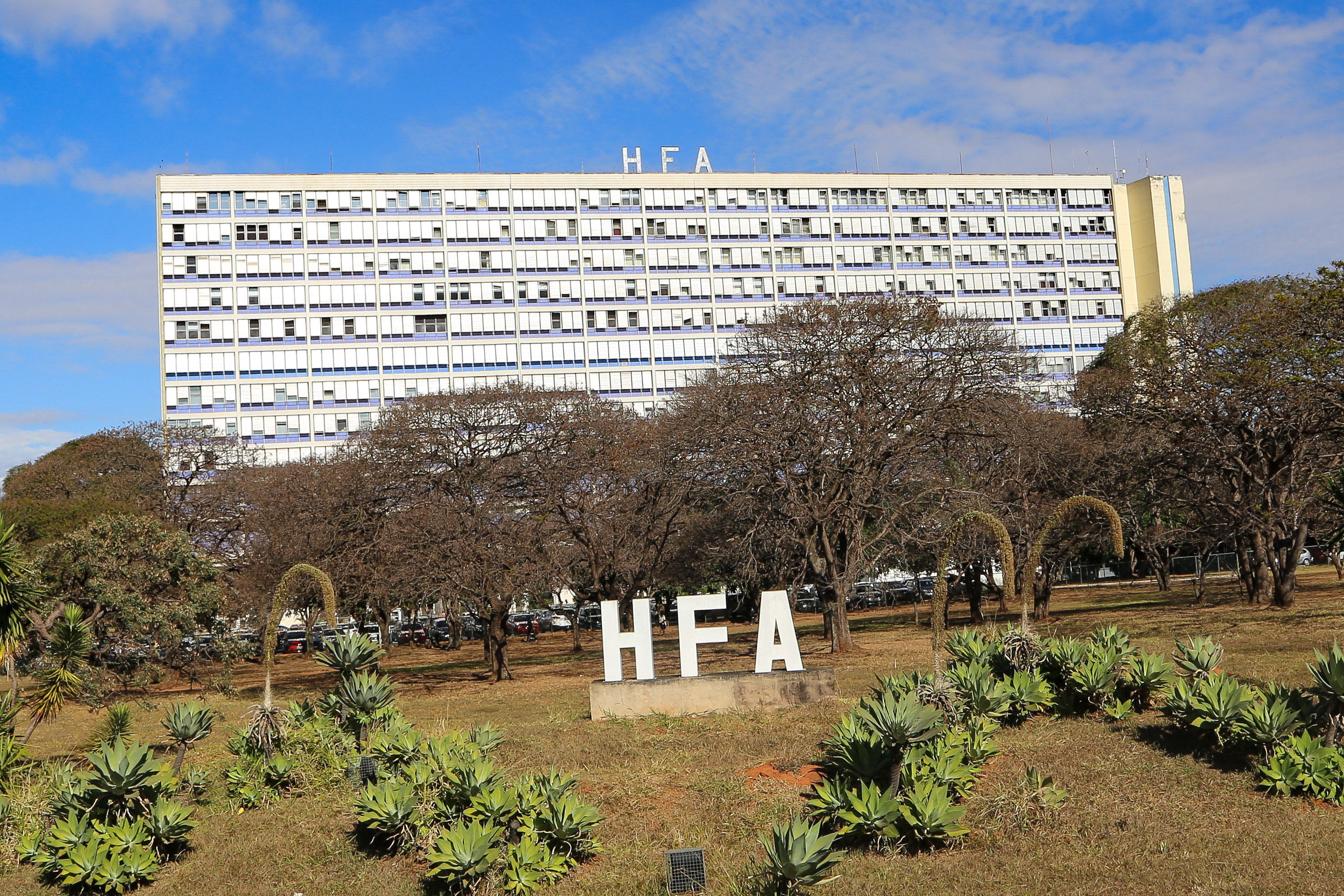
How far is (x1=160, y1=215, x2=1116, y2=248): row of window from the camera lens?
81.7m

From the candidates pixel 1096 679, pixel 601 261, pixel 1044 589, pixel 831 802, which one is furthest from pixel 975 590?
pixel 601 261

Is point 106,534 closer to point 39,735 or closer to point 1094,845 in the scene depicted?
point 39,735

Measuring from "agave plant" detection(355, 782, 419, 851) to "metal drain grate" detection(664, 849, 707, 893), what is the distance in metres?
3.47

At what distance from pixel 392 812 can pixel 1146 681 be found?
10.1 m

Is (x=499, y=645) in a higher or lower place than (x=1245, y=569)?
lower

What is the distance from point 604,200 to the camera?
87500 mm

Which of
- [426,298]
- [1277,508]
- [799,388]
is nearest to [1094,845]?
[799,388]

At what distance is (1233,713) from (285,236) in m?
80.7

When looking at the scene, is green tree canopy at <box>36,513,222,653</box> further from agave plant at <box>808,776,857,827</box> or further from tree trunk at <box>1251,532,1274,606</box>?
tree trunk at <box>1251,532,1274,606</box>

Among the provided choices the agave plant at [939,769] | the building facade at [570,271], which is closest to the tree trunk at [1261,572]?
the agave plant at [939,769]

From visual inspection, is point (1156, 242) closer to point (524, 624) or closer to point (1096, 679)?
point (524, 624)

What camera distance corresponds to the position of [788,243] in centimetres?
8950

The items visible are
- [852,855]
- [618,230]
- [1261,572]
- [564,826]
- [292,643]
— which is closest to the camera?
[852,855]

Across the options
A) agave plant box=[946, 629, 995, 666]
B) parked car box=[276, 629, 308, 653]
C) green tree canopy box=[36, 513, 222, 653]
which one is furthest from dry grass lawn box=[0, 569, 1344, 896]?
parked car box=[276, 629, 308, 653]
